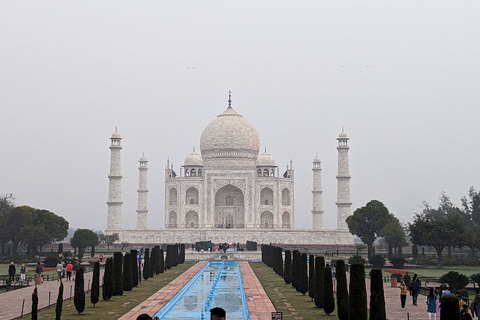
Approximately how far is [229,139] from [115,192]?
1055 cm

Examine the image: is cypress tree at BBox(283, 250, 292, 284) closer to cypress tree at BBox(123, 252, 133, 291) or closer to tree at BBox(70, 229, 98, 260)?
cypress tree at BBox(123, 252, 133, 291)

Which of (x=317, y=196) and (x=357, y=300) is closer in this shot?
(x=357, y=300)

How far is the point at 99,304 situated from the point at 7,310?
221 cm

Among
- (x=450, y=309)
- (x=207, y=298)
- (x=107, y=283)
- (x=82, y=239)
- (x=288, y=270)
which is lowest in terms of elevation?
(x=207, y=298)

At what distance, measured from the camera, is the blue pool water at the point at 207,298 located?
1471 cm

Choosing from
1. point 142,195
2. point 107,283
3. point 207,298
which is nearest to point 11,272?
point 107,283

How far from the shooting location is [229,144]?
2186 inches

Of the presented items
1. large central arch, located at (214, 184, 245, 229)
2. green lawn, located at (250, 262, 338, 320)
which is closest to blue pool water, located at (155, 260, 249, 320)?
green lawn, located at (250, 262, 338, 320)

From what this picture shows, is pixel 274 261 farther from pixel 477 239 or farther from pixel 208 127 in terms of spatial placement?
pixel 208 127

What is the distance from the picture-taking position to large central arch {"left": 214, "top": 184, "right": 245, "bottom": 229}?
5412 cm

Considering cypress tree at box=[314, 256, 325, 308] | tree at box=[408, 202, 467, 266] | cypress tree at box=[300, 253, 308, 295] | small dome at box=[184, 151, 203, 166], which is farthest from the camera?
small dome at box=[184, 151, 203, 166]

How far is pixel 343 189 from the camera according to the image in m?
50.2

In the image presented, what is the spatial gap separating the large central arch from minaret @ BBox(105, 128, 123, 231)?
803 centimetres

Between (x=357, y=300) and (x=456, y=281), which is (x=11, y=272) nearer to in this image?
(x=357, y=300)
